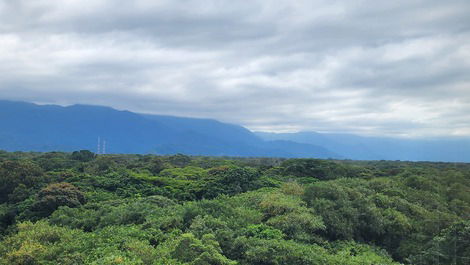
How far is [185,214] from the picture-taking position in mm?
21672

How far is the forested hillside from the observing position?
53.5 feet

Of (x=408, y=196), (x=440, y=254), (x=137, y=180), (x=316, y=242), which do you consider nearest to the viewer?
(x=440, y=254)

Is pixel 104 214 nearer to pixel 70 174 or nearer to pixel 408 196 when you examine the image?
pixel 70 174

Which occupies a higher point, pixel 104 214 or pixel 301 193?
pixel 301 193

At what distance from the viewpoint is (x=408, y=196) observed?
3262 cm

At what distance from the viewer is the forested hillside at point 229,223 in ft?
Answer: 53.5

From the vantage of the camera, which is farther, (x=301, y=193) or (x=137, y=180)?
(x=137, y=180)

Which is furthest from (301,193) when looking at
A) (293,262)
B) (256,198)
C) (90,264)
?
(90,264)

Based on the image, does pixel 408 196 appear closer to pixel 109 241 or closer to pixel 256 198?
pixel 256 198

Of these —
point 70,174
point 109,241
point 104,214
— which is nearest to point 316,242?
point 109,241

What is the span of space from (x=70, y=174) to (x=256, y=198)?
25110 millimetres

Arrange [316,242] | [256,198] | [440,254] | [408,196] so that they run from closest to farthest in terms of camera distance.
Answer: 1. [440,254]
2. [316,242]
3. [256,198]
4. [408,196]

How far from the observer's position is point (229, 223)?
20.5 metres

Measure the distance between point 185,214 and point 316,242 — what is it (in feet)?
24.6
